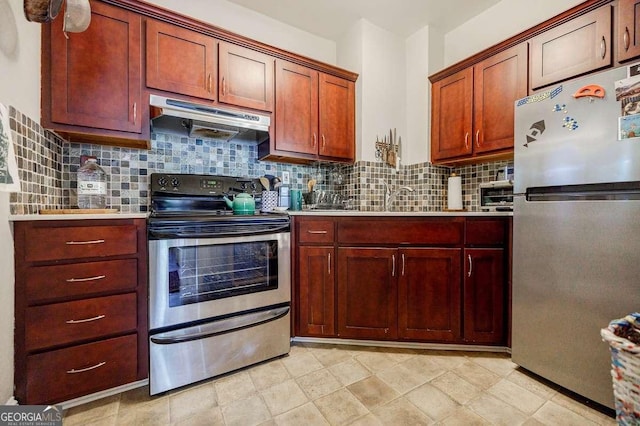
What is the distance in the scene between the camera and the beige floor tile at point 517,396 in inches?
52.7

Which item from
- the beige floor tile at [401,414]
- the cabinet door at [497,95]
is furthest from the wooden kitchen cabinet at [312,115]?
the beige floor tile at [401,414]

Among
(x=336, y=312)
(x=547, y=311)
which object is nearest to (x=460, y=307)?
(x=547, y=311)

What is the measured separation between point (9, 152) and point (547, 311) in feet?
8.77

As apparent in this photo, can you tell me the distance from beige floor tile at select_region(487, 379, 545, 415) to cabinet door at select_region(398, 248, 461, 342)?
367mm

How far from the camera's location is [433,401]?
1.38 meters

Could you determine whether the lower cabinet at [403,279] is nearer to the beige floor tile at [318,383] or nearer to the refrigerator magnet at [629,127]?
the beige floor tile at [318,383]

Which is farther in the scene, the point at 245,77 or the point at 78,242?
the point at 245,77

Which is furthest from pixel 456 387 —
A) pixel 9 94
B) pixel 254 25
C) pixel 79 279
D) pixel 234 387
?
pixel 254 25

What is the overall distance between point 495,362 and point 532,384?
0.75ft

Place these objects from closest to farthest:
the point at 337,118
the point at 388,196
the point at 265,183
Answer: the point at 265,183
the point at 337,118
the point at 388,196

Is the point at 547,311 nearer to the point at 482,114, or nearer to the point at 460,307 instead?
the point at 460,307

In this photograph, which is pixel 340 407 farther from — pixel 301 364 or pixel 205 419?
pixel 205 419

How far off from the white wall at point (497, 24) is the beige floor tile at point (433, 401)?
2606mm

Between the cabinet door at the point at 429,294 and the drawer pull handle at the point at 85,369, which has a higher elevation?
the cabinet door at the point at 429,294
